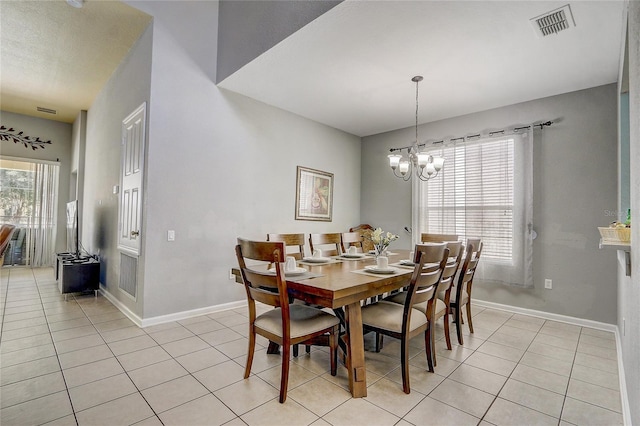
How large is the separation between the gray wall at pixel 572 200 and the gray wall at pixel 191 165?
3.16m

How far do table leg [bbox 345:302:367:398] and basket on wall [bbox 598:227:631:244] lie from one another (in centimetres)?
147

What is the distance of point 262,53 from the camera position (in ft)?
10.1

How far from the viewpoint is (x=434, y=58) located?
9.94ft

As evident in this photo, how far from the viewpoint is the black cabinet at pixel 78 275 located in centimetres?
402

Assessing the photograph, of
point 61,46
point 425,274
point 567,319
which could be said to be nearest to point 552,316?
point 567,319

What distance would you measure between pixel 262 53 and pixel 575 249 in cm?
416

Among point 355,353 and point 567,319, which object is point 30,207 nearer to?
point 355,353

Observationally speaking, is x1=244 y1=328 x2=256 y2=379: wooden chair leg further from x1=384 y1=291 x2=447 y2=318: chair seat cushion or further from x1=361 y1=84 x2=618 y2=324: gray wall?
x1=361 y1=84 x2=618 y2=324: gray wall

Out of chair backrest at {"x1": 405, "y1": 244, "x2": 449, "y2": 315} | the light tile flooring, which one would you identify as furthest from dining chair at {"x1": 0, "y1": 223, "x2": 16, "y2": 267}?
chair backrest at {"x1": 405, "y1": 244, "x2": 449, "y2": 315}

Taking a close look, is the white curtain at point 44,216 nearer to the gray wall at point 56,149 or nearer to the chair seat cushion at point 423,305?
the gray wall at point 56,149

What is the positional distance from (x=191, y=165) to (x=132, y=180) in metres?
0.71

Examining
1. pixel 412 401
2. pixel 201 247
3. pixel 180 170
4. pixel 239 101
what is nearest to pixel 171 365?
pixel 201 247

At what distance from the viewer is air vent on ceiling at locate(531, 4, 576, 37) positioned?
235cm

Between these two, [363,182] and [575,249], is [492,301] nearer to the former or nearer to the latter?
[575,249]
